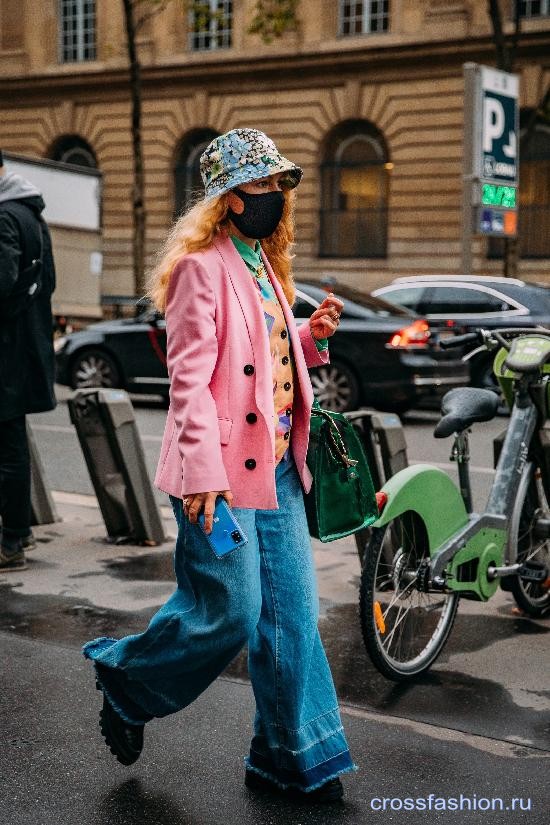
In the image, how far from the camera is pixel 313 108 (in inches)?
1172

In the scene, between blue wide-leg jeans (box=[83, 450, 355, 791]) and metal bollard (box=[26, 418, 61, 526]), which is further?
metal bollard (box=[26, 418, 61, 526])

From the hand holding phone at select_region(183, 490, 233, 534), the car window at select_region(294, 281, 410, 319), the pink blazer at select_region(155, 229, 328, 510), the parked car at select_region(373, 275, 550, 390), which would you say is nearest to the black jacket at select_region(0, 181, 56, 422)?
the pink blazer at select_region(155, 229, 328, 510)

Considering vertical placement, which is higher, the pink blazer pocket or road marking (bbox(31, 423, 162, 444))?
the pink blazer pocket

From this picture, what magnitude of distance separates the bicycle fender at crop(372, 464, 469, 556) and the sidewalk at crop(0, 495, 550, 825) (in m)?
0.55

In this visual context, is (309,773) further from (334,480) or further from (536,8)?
(536,8)

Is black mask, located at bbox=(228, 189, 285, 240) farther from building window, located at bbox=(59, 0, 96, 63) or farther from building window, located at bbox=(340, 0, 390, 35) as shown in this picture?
building window, located at bbox=(59, 0, 96, 63)

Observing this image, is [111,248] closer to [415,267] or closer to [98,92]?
[98,92]

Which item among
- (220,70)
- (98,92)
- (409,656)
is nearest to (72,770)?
(409,656)

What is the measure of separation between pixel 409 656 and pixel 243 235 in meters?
1.85

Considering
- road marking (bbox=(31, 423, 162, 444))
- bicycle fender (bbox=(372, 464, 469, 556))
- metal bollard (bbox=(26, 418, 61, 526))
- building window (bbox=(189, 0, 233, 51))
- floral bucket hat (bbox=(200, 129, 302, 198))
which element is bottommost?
road marking (bbox=(31, 423, 162, 444))

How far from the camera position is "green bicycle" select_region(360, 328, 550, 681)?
4223 millimetres

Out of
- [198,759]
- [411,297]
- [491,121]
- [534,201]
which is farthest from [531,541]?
[534,201]

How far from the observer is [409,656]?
14.7 ft

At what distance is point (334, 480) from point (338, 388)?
1049 centimetres
